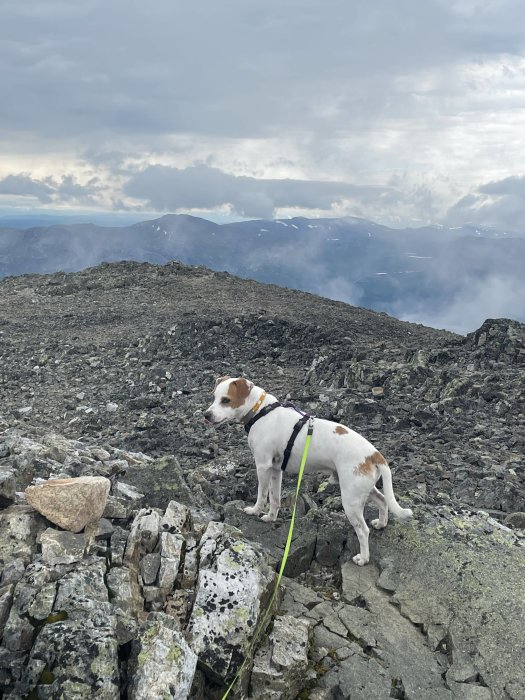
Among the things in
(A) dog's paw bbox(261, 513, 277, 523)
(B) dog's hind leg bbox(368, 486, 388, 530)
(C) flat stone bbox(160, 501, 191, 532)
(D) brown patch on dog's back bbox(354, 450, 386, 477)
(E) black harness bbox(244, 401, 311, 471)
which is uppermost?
(E) black harness bbox(244, 401, 311, 471)

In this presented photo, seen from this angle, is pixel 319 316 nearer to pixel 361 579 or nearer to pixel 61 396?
pixel 61 396

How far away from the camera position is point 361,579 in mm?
5684

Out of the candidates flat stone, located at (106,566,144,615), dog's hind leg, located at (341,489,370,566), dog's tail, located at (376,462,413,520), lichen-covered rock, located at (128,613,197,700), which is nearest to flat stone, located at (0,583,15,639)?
flat stone, located at (106,566,144,615)

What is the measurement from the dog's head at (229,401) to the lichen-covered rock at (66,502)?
1714 mm

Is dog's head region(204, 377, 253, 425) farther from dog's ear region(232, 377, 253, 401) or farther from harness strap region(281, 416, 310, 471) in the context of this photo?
harness strap region(281, 416, 310, 471)

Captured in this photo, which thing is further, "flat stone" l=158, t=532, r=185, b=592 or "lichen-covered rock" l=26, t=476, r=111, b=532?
"lichen-covered rock" l=26, t=476, r=111, b=532

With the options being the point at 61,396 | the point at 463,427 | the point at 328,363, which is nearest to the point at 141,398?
the point at 61,396

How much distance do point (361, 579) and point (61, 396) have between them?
10.8 m

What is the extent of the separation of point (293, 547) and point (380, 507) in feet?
3.55

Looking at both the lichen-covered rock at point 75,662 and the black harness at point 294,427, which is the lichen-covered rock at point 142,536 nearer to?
the lichen-covered rock at point 75,662

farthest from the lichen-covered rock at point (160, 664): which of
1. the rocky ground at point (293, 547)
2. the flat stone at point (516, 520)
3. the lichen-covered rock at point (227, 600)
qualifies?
the flat stone at point (516, 520)

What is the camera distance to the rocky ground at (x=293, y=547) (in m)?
4.08

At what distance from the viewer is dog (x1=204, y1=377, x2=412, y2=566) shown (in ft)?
18.9

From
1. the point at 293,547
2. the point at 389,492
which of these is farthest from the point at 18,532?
the point at 389,492
